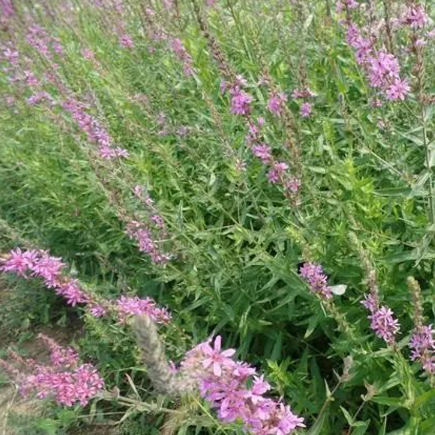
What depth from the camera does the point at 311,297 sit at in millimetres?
2645

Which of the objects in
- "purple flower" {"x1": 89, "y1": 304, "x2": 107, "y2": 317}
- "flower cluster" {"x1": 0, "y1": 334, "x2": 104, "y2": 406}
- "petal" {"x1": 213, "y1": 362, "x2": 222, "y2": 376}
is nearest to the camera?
"petal" {"x1": 213, "y1": 362, "x2": 222, "y2": 376}

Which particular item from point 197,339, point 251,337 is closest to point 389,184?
point 251,337

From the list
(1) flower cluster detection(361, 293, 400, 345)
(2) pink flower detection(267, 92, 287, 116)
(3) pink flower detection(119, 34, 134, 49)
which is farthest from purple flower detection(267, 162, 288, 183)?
(3) pink flower detection(119, 34, 134, 49)

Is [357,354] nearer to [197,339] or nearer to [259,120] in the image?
[197,339]

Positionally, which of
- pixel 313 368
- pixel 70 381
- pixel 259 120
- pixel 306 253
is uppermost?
pixel 259 120

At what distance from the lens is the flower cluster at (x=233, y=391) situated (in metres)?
1.54

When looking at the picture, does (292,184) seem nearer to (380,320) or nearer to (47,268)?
(380,320)

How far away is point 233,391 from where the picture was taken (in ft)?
5.21

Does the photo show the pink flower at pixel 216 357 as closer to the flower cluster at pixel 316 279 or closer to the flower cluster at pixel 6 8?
the flower cluster at pixel 316 279

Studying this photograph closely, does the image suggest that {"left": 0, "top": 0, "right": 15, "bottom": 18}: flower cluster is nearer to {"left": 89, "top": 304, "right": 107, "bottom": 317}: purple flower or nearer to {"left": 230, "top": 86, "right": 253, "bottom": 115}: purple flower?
{"left": 230, "top": 86, "right": 253, "bottom": 115}: purple flower

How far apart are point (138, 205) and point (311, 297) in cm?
106

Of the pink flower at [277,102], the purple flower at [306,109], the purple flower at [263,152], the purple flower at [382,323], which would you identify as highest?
the pink flower at [277,102]

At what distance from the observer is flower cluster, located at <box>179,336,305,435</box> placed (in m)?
1.54

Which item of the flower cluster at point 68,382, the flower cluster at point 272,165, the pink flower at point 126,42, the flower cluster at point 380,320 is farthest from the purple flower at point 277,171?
the pink flower at point 126,42
